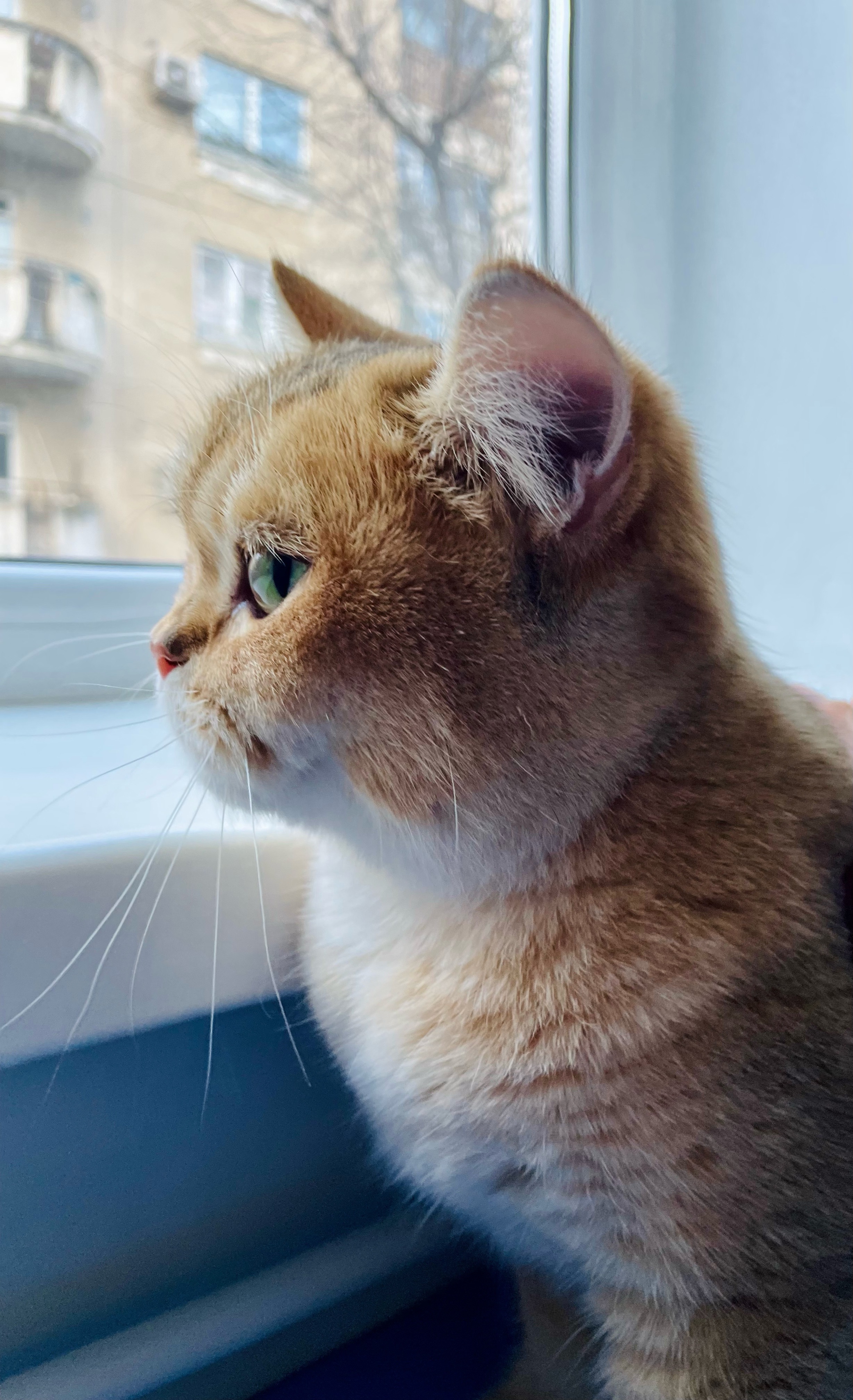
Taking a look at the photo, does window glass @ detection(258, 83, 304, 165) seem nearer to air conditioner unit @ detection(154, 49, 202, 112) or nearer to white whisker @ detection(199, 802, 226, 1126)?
air conditioner unit @ detection(154, 49, 202, 112)

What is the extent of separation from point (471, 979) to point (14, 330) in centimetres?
76

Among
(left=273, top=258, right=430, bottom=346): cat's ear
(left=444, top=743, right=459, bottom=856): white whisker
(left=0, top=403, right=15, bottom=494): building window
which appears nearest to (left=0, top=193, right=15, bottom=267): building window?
(left=0, top=403, right=15, bottom=494): building window

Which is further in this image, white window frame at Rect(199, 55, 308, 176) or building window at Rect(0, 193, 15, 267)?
white window frame at Rect(199, 55, 308, 176)

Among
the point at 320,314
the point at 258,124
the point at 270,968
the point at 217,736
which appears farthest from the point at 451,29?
the point at 270,968

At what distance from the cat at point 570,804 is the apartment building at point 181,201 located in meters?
0.28

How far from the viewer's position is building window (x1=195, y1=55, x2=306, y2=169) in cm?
99

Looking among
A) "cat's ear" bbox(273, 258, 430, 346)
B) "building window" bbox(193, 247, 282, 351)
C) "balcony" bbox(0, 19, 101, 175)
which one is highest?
"balcony" bbox(0, 19, 101, 175)

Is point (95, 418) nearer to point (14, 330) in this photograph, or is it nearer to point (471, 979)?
point (14, 330)

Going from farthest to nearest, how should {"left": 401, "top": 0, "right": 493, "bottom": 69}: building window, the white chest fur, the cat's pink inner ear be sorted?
1. {"left": 401, "top": 0, "right": 493, "bottom": 69}: building window
2. the white chest fur
3. the cat's pink inner ear

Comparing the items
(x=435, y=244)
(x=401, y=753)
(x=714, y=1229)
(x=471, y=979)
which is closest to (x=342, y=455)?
(x=401, y=753)

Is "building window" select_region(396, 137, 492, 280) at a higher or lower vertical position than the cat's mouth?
higher

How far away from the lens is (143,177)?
3.15ft

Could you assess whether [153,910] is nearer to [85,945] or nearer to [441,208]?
[85,945]

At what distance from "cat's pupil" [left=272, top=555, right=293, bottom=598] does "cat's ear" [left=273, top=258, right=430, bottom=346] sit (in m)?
0.30
